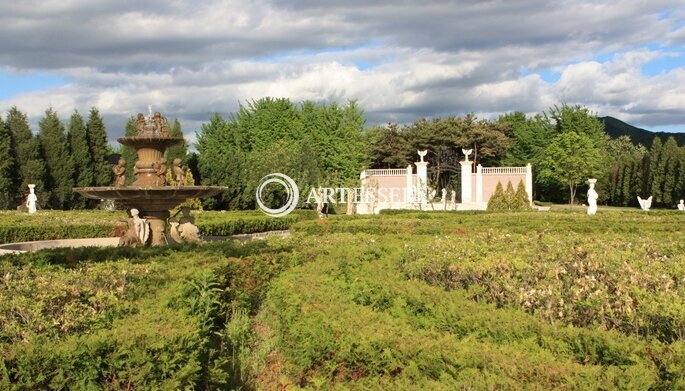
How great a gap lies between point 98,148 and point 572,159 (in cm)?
3257

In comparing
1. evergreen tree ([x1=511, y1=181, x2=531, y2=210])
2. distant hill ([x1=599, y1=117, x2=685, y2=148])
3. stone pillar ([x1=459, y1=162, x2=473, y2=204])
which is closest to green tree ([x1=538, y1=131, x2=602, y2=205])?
stone pillar ([x1=459, y1=162, x2=473, y2=204])

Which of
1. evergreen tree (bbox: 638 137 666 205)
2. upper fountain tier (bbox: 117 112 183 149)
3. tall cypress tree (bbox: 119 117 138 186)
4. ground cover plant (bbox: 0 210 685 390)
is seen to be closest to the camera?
ground cover plant (bbox: 0 210 685 390)

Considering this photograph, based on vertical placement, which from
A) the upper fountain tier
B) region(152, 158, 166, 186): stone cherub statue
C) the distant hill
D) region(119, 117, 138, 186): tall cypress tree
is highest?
the distant hill

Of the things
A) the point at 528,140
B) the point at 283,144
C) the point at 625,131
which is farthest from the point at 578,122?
the point at 625,131

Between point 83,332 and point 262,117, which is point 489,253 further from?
point 262,117

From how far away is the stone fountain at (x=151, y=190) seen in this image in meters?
11.7

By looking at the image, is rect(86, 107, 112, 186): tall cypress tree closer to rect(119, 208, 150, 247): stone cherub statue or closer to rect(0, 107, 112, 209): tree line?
rect(0, 107, 112, 209): tree line

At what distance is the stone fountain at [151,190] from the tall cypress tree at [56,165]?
2189 cm

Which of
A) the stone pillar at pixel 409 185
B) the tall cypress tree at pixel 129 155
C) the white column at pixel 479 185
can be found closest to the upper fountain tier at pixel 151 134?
the tall cypress tree at pixel 129 155

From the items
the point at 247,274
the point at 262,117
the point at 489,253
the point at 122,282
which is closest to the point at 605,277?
the point at 489,253

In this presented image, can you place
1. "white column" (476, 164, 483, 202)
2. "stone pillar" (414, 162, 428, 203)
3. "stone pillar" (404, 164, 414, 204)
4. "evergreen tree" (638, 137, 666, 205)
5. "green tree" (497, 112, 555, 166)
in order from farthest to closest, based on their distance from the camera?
"green tree" (497, 112, 555, 166), "evergreen tree" (638, 137, 666, 205), "stone pillar" (404, 164, 414, 204), "white column" (476, 164, 483, 202), "stone pillar" (414, 162, 428, 203)

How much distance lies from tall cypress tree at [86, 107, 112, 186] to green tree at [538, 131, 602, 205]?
31.5 metres

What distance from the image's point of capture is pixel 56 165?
109ft

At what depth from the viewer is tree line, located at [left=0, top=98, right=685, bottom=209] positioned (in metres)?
33.4
